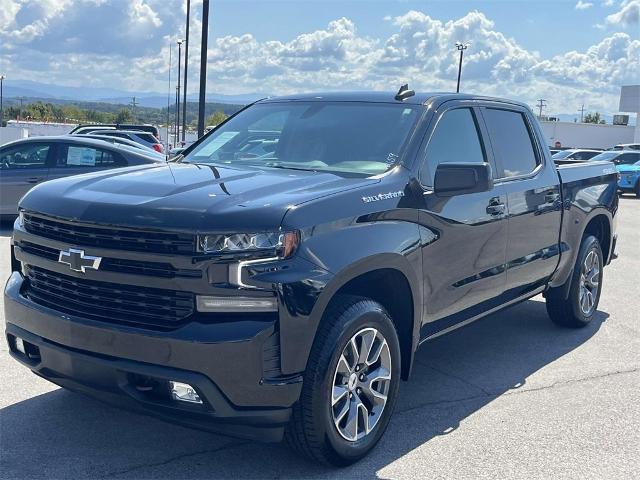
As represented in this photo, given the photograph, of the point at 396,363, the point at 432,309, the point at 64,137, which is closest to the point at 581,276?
the point at 432,309

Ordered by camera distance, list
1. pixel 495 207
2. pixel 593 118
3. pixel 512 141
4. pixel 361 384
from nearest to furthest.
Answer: pixel 361 384
pixel 495 207
pixel 512 141
pixel 593 118

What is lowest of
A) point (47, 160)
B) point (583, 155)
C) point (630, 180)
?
point (630, 180)

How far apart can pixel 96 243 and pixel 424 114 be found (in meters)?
2.21

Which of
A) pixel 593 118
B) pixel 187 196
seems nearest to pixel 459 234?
pixel 187 196

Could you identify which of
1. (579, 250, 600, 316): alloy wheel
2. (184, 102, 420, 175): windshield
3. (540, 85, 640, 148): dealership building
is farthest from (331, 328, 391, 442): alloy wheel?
(540, 85, 640, 148): dealership building

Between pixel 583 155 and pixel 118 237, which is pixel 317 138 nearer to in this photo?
pixel 118 237

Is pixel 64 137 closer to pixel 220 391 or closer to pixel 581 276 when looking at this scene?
pixel 581 276

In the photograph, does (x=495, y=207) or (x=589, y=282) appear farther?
(x=589, y=282)

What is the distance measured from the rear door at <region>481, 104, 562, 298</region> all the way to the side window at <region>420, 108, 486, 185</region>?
0.77 ft

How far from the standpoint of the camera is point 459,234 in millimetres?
4715

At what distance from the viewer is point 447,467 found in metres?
4.00

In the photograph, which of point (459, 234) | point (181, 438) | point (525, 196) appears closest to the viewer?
point (181, 438)

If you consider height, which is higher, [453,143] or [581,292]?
[453,143]

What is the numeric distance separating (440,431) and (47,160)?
912 centimetres
